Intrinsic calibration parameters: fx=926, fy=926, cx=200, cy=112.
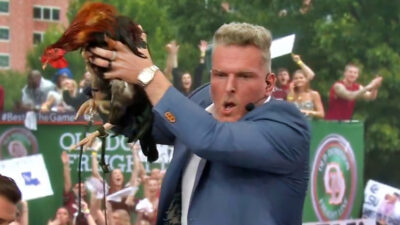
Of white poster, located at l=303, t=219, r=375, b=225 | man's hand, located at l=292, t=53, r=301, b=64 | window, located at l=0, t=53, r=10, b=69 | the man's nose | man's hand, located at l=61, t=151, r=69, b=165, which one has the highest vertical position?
man's hand, located at l=292, t=53, r=301, b=64

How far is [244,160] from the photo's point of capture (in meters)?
2.50

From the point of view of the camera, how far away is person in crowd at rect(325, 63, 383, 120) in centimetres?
907

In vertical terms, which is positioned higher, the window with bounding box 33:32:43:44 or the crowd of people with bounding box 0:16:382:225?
the window with bounding box 33:32:43:44

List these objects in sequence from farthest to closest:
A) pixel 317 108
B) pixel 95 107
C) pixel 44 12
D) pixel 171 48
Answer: pixel 44 12
pixel 317 108
pixel 171 48
pixel 95 107

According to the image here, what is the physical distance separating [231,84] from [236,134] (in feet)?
0.48

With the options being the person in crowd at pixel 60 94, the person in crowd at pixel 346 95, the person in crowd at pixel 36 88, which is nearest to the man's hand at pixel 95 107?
the person in crowd at pixel 60 94

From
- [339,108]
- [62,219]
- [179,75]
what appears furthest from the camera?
[339,108]

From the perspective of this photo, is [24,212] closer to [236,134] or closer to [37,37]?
[37,37]

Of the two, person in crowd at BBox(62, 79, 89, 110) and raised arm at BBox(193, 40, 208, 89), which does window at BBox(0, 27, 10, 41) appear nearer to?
person in crowd at BBox(62, 79, 89, 110)

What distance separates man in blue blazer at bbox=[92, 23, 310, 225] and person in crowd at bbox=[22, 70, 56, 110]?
4.96 metres

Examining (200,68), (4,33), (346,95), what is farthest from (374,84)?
(4,33)

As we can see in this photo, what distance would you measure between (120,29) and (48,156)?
4361 mm

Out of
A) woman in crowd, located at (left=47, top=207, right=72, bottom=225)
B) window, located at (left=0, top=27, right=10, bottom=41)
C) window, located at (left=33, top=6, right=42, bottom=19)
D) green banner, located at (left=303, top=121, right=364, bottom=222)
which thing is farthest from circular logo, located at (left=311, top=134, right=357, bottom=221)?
window, located at (left=0, top=27, right=10, bottom=41)

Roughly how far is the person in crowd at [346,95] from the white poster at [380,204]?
74 centimetres
